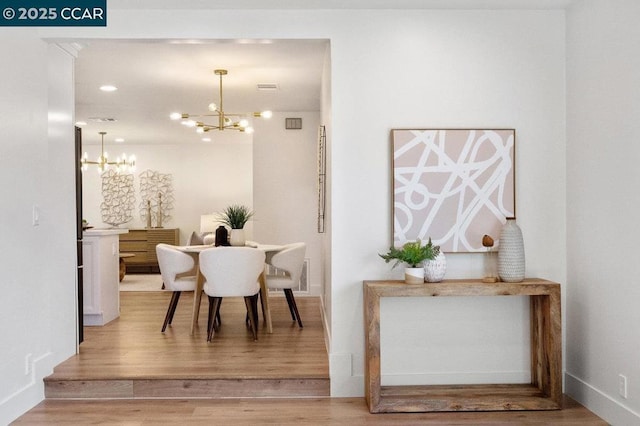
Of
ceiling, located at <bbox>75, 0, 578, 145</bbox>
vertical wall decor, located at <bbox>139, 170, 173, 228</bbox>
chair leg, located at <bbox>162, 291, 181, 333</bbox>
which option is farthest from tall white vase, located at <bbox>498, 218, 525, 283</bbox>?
vertical wall decor, located at <bbox>139, 170, 173, 228</bbox>

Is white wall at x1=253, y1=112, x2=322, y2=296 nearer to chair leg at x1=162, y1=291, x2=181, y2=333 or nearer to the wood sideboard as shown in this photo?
chair leg at x1=162, y1=291, x2=181, y2=333

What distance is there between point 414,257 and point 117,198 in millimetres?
8777

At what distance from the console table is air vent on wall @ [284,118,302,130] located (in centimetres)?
429

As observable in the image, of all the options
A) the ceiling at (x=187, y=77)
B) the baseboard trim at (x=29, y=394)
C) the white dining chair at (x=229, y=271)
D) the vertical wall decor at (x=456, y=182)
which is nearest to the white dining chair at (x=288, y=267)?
the white dining chair at (x=229, y=271)

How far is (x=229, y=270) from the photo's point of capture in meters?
4.89

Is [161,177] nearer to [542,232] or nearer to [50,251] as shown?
[50,251]

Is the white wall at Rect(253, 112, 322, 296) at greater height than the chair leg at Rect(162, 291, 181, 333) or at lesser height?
greater

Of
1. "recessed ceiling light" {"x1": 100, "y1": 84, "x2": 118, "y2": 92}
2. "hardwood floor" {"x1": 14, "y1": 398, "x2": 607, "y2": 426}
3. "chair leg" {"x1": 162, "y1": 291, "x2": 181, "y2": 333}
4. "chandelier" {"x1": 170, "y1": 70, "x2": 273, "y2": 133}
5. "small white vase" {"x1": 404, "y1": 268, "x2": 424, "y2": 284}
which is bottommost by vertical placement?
"hardwood floor" {"x1": 14, "y1": 398, "x2": 607, "y2": 426}

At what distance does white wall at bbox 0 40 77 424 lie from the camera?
344cm

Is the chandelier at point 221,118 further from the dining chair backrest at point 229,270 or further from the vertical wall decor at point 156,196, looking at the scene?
the vertical wall decor at point 156,196

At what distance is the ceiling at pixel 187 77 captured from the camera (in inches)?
188

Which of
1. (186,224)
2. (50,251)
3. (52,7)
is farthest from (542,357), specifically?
(186,224)

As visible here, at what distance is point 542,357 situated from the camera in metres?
3.76

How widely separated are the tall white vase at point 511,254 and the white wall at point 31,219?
2886 millimetres
